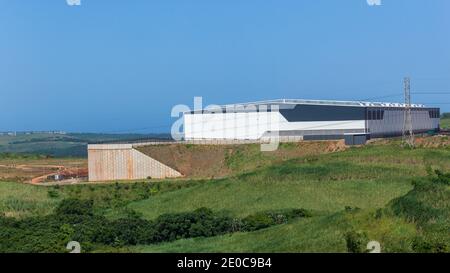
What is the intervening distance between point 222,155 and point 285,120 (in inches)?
174

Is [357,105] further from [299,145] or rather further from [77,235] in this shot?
[77,235]

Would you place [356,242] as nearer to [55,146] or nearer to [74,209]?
[74,209]

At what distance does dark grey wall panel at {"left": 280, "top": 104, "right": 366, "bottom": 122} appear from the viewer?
3453 centimetres

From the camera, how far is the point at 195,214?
1464cm

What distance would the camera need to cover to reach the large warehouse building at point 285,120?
34281 mm

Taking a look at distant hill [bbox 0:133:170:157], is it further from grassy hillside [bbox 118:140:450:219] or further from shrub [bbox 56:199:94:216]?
shrub [bbox 56:199:94:216]

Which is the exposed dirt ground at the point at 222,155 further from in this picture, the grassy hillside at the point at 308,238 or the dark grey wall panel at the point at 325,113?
the grassy hillside at the point at 308,238

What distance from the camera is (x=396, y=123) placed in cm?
4044

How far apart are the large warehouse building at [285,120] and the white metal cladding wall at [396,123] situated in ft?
0.40

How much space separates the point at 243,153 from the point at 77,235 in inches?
748

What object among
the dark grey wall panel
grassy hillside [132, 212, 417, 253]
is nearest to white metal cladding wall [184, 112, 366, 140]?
the dark grey wall panel

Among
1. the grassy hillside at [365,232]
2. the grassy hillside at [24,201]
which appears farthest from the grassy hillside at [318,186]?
the grassy hillside at [365,232]
